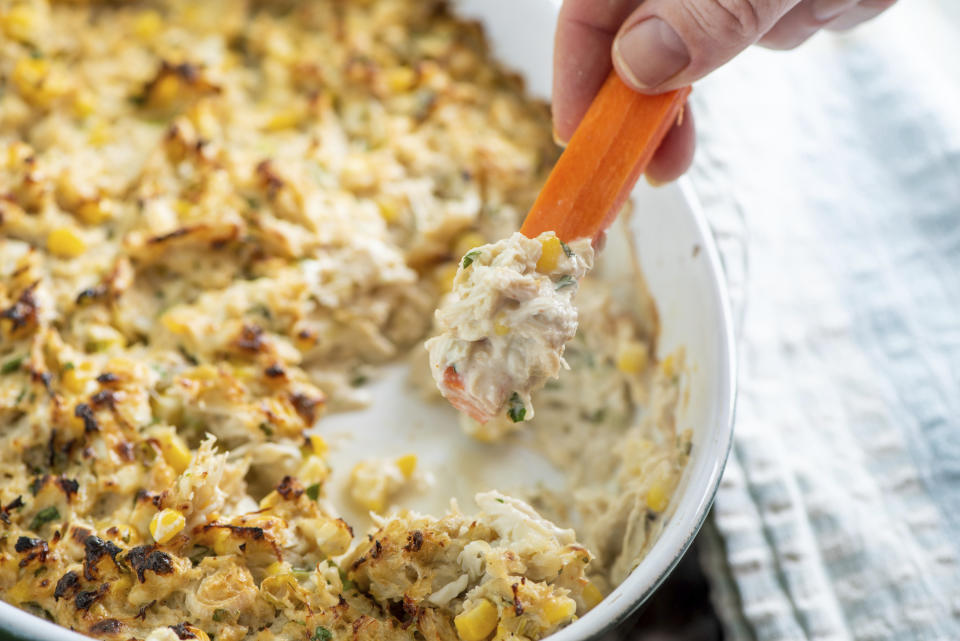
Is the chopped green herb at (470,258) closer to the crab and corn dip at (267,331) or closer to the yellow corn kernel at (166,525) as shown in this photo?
the crab and corn dip at (267,331)

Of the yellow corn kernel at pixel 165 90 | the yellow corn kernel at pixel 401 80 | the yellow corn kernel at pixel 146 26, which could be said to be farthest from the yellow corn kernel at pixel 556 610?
the yellow corn kernel at pixel 146 26

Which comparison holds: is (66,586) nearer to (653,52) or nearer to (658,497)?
(658,497)

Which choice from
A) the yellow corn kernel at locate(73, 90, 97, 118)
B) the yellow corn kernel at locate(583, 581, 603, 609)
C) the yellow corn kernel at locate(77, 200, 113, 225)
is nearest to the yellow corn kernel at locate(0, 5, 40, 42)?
the yellow corn kernel at locate(73, 90, 97, 118)

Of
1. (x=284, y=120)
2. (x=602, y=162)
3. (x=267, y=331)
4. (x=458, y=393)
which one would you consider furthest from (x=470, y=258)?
(x=284, y=120)

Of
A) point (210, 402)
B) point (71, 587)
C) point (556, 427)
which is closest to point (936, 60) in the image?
point (556, 427)

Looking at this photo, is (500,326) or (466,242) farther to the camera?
(466,242)

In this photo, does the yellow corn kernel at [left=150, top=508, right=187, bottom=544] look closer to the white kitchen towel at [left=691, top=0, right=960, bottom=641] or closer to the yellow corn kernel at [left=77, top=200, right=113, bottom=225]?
the yellow corn kernel at [left=77, top=200, right=113, bottom=225]

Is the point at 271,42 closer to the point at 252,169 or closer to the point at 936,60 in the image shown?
the point at 252,169
